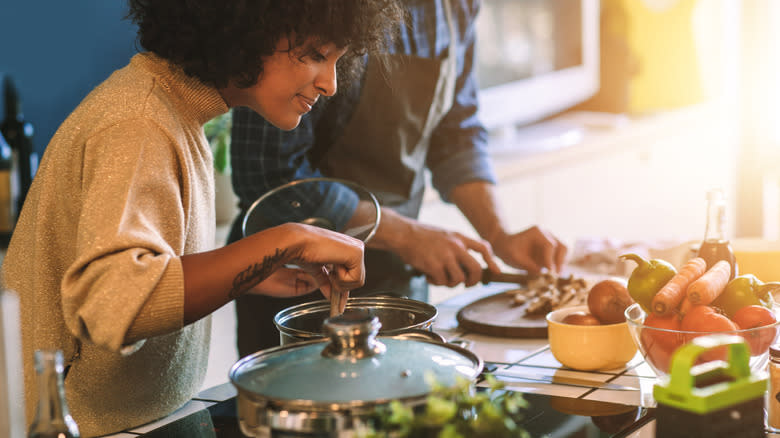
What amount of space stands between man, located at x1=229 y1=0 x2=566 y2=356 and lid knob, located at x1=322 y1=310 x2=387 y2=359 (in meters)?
0.61

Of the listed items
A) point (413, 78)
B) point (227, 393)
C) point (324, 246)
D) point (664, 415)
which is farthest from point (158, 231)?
point (413, 78)

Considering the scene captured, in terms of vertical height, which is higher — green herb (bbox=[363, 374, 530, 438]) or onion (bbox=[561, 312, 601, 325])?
green herb (bbox=[363, 374, 530, 438])

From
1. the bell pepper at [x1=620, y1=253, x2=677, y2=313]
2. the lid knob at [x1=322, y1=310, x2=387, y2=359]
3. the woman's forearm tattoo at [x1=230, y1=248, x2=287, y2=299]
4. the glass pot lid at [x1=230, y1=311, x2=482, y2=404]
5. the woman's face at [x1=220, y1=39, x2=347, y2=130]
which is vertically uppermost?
the woman's face at [x1=220, y1=39, x2=347, y2=130]

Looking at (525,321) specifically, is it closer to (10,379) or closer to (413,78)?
(413,78)

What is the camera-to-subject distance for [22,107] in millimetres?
1915

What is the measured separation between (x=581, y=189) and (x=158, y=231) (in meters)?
2.79

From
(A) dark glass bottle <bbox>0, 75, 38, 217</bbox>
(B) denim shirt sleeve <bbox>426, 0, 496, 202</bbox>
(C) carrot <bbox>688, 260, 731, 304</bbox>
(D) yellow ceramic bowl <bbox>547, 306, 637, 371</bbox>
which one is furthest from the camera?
(B) denim shirt sleeve <bbox>426, 0, 496, 202</bbox>

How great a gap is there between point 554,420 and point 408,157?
0.96 meters

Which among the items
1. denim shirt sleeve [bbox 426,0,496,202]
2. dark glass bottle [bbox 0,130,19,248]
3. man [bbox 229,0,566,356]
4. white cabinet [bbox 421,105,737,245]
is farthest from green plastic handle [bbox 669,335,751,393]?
white cabinet [bbox 421,105,737,245]

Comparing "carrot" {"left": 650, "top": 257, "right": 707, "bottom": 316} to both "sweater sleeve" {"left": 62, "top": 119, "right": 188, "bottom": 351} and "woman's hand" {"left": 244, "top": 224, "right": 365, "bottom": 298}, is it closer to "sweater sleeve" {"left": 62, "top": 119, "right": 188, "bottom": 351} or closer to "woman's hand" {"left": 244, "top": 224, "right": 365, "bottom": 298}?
"woman's hand" {"left": 244, "top": 224, "right": 365, "bottom": 298}

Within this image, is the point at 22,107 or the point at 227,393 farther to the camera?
the point at 22,107

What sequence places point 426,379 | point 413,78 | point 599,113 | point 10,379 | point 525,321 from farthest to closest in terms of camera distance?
point 599,113, point 413,78, point 525,321, point 426,379, point 10,379

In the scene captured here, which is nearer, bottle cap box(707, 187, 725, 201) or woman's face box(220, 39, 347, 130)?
woman's face box(220, 39, 347, 130)

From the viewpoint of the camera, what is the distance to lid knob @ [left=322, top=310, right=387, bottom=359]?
0.84 meters
